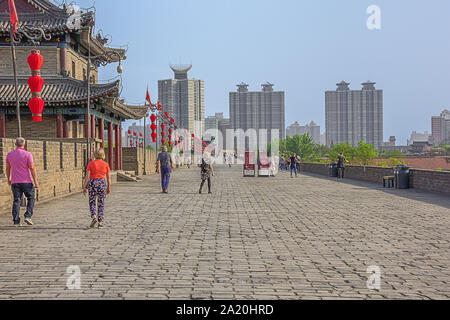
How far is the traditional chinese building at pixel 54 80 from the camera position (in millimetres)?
25000

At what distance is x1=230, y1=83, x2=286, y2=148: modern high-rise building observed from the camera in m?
169

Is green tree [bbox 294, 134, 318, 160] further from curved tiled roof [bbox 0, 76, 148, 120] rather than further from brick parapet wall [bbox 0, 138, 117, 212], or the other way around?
brick parapet wall [bbox 0, 138, 117, 212]

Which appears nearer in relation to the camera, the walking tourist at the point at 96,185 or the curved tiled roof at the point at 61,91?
the walking tourist at the point at 96,185

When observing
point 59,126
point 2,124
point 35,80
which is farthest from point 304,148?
point 35,80

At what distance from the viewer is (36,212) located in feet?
39.6

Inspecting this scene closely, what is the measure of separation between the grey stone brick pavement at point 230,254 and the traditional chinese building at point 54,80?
14384mm

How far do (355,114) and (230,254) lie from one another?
542ft

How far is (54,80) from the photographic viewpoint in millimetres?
26391

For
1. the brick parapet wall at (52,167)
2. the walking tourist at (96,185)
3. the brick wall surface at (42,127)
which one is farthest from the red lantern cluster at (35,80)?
the brick wall surface at (42,127)

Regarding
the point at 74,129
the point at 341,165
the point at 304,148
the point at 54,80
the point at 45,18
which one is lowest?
the point at 341,165

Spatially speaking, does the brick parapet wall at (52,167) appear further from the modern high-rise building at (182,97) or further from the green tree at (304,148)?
the modern high-rise building at (182,97)

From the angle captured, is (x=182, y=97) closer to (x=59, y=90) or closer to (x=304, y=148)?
(x=304, y=148)

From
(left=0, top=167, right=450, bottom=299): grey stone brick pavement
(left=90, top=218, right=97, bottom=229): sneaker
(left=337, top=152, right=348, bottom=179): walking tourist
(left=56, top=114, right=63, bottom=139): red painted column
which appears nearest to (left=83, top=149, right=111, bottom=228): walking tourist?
(left=90, top=218, right=97, bottom=229): sneaker
